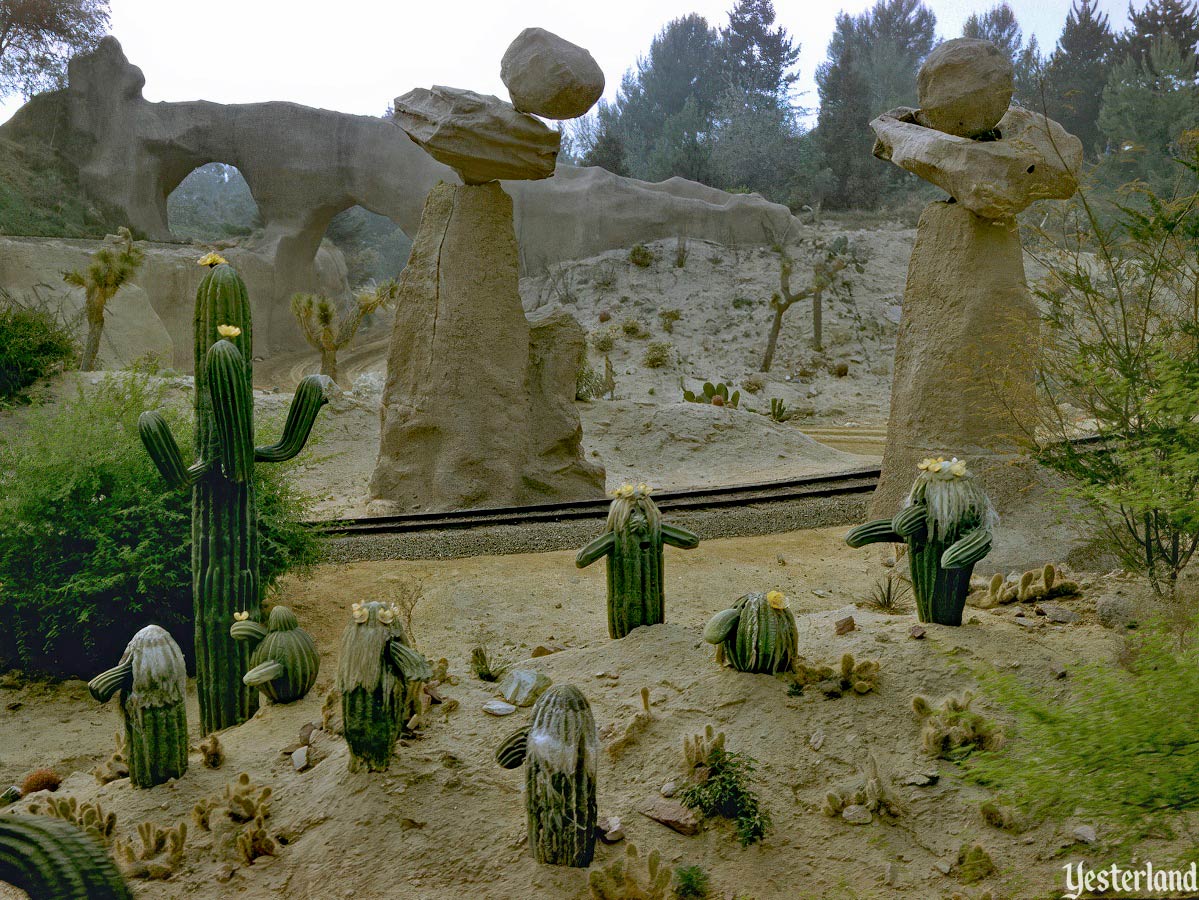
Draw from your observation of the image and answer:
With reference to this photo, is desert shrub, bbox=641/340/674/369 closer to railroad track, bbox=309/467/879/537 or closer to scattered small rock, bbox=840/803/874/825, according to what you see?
railroad track, bbox=309/467/879/537

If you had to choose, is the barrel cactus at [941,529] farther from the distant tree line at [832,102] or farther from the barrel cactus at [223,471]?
the distant tree line at [832,102]

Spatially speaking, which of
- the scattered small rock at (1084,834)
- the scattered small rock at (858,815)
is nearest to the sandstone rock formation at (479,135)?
the scattered small rock at (858,815)

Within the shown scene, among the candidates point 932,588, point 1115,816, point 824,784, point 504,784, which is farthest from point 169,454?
point 1115,816

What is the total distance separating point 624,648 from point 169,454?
2.50 metres

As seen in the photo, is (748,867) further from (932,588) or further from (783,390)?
(783,390)

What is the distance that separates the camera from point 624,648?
18.5ft

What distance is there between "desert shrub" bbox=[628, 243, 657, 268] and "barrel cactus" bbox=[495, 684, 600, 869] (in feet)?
75.4

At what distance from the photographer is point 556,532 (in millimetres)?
9664

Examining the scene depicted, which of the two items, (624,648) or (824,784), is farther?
(624,648)

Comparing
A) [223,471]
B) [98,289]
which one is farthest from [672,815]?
[98,289]

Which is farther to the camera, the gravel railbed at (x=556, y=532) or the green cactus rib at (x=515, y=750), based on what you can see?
the gravel railbed at (x=556, y=532)

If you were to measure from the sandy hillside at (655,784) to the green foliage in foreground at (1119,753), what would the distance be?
0.71m

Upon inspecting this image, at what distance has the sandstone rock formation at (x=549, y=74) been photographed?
10.5 metres

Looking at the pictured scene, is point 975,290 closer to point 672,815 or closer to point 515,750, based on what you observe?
point 672,815
